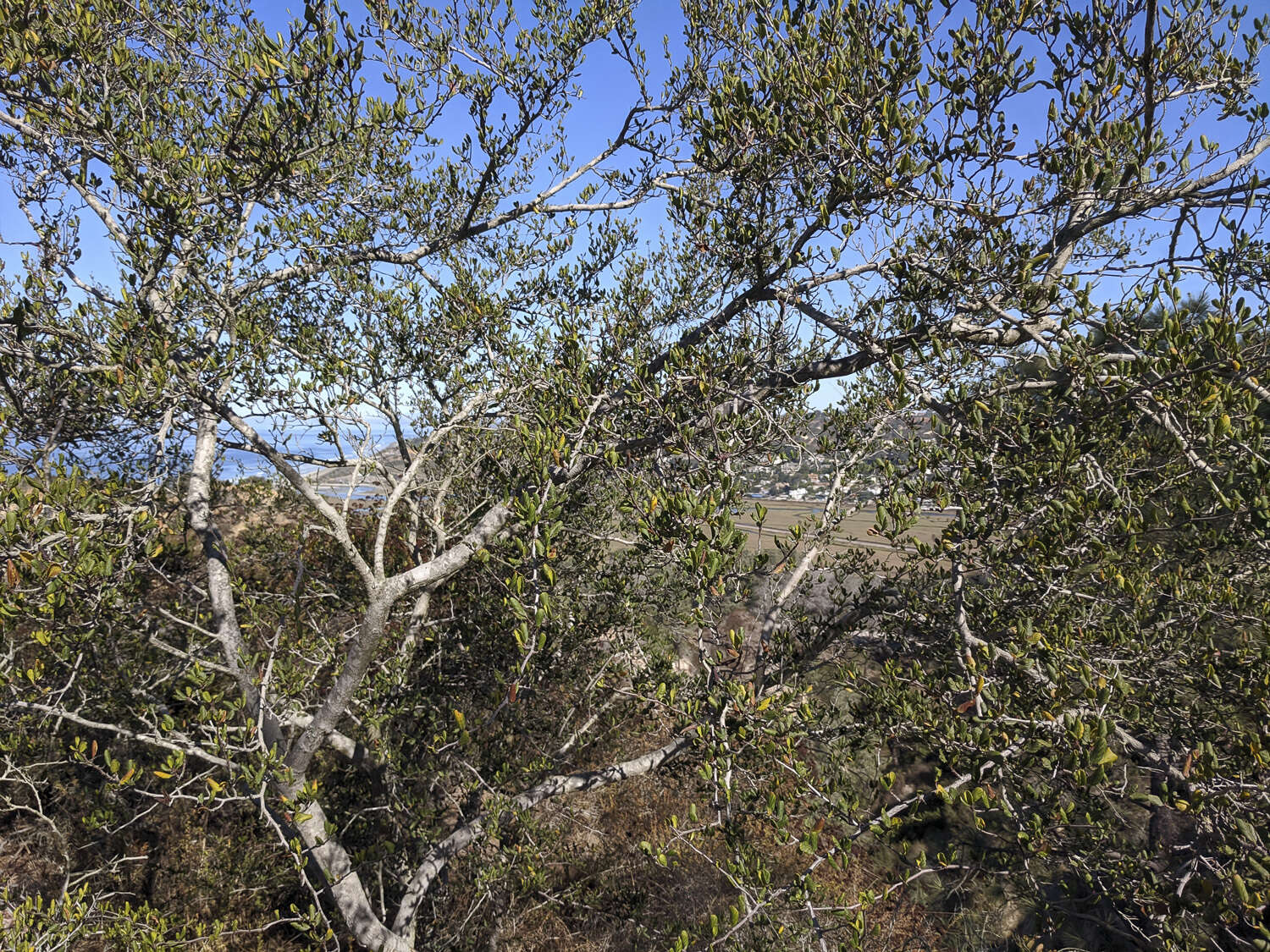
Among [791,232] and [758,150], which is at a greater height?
[758,150]

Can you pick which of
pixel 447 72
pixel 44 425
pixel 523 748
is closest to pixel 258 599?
pixel 44 425

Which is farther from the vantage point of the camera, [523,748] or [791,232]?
[523,748]

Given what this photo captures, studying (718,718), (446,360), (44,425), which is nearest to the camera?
(718,718)

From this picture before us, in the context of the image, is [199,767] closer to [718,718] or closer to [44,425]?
[44,425]

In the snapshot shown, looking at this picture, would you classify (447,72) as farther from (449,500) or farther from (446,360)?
(449,500)

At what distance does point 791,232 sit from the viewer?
A: 4.24 metres

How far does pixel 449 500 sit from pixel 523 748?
2.92 meters

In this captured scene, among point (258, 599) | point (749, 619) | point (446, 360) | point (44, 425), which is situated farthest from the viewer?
point (749, 619)

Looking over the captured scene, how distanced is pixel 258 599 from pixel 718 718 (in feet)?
18.7

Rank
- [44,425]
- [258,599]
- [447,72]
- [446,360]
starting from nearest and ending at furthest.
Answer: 1. [44,425]
2. [447,72]
3. [446,360]
4. [258,599]

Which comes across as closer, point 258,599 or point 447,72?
point 447,72

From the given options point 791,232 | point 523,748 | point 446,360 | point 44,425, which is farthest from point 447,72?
point 523,748

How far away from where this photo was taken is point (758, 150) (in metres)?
4.18

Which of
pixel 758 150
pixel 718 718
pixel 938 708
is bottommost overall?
pixel 938 708
